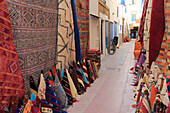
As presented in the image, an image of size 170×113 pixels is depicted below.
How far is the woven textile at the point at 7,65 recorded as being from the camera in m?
2.01

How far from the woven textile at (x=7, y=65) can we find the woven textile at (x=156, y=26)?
2026 mm

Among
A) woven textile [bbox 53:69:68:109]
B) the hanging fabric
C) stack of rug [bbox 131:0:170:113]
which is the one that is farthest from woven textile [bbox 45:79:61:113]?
the hanging fabric

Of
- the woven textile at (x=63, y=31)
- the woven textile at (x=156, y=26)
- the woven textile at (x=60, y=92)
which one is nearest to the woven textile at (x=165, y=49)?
the woven textile at (x=156, y=26)

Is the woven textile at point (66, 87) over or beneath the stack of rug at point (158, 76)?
beneath

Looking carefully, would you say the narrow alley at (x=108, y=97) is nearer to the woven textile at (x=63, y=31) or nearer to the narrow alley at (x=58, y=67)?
the narrow alley at (x=58, y=67)

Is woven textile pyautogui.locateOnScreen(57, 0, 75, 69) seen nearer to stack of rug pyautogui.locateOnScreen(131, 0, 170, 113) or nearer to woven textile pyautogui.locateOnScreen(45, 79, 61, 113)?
woven textile pyautogui.locateOnScreen(45, 79, 61, 113)

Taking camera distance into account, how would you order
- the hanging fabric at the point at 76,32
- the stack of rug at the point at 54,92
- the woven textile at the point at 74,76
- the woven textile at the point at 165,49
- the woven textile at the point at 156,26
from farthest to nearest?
the hanging fabric at the point at 76,32
the woven textile at the point at 74,76
the woven textile at the point at 156,26
the woven textile at the point at 165,49
the stack of rug at the point at 54,92

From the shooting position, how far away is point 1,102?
6.68ft

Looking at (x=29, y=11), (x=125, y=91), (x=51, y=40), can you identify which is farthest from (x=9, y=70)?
(x=125, y=91)


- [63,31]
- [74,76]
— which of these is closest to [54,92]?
[74,76]

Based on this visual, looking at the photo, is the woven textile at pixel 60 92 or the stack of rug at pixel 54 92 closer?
the stack of rug at pixel 54 92

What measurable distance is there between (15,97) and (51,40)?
1336 millimetres

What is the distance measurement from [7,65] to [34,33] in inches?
31.0

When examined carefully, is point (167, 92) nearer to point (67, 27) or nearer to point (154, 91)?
point (154, 91)
